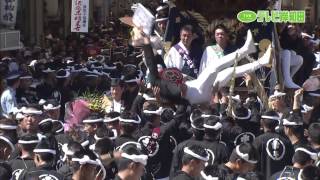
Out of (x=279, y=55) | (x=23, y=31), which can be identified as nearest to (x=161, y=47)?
(x=279, y=55)

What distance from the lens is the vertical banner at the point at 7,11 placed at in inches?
735

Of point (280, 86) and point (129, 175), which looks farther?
point (280, 86)

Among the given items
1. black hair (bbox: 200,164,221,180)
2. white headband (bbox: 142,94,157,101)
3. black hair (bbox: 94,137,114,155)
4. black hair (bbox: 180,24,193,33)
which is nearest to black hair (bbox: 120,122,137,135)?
black hair (bbox: 94,137,114,155)

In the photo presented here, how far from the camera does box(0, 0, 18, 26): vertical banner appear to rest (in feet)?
61.3

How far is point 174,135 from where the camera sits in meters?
7.96

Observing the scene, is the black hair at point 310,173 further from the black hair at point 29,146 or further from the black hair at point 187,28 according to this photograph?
the black hair at point 187,28

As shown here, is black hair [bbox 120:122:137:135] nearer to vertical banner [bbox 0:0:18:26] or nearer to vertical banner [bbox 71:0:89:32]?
vertical banner [bbox 71:0:89:32]

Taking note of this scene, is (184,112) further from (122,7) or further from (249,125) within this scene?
(122,7)

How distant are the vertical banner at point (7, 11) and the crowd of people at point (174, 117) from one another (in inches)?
176

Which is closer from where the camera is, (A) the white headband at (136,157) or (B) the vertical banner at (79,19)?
(A) the white headband at (136,157)

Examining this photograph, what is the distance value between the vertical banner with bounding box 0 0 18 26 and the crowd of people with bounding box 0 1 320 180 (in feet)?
14.6

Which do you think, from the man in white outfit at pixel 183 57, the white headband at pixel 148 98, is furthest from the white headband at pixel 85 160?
the man in white outfit at pixel 183 57

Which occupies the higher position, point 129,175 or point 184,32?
point 184,32

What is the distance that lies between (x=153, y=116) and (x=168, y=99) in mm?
1473
